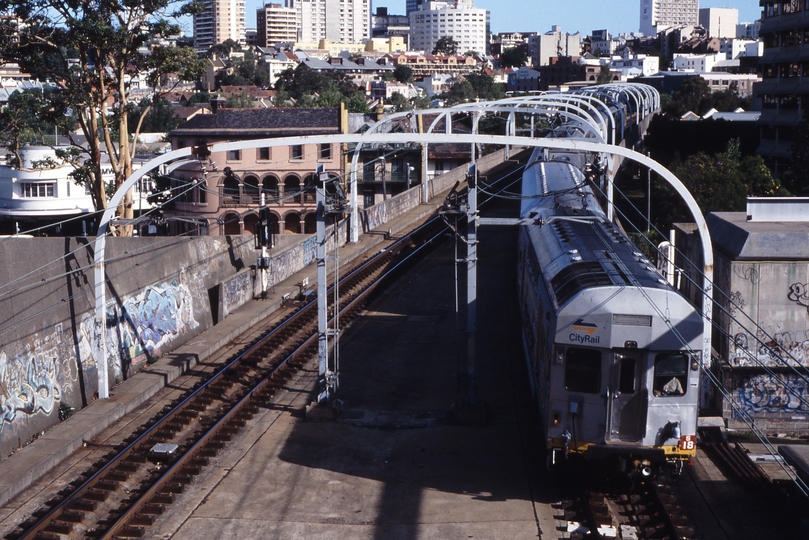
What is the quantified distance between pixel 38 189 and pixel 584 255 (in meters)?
56.4

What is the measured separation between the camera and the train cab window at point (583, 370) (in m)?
11.7

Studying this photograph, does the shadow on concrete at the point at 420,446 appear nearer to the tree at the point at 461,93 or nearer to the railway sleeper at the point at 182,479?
the railway sleeper at the point at 182,479

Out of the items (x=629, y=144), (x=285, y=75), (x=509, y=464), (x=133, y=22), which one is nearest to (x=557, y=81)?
(x=285, y=75)

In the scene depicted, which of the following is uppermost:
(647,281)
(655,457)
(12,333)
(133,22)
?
(133,22)

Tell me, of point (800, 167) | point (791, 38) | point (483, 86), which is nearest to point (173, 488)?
point (800, 167)

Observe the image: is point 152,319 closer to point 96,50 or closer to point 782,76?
point 96,50

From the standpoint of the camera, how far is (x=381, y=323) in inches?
904

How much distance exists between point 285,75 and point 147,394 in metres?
142

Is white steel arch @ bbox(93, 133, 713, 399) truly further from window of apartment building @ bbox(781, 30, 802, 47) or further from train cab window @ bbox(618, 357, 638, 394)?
window of apartment building @ bbox(781, 30, 802, 47)

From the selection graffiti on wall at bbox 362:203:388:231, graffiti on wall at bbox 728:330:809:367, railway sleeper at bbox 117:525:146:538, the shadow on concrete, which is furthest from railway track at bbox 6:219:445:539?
graffiti on wall at bbox 362:203:388:231

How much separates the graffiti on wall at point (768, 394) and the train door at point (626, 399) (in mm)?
4907

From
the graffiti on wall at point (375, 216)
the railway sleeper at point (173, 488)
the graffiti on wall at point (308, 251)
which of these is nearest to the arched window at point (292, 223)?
the graffiti on wall at point (375, 216)

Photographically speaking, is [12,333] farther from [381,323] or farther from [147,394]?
[381,323]

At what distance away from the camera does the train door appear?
453 inches
